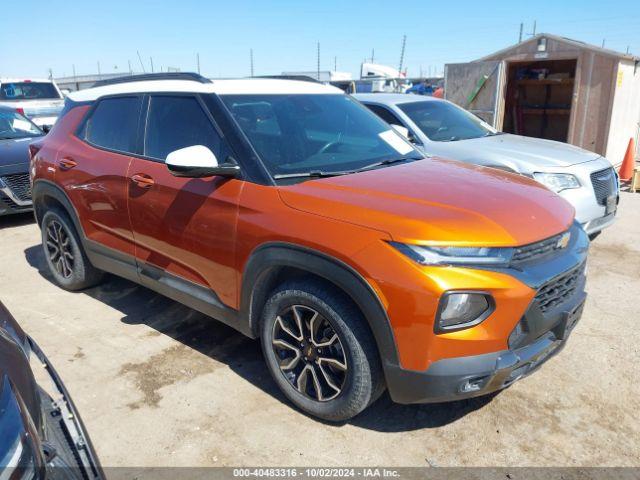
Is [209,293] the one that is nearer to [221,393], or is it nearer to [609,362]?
[221,393]

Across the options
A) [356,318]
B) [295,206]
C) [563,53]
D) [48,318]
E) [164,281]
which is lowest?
[48,318]

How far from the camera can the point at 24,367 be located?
1.85m

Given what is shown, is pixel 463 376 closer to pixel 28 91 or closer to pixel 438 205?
pixel 438 205

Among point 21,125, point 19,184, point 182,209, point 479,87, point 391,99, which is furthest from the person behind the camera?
point 479,87

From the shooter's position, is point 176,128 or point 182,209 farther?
point 176,128

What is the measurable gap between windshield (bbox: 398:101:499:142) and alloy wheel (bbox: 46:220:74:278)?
4.23m

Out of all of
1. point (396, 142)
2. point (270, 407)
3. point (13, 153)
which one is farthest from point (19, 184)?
point (270, 407)

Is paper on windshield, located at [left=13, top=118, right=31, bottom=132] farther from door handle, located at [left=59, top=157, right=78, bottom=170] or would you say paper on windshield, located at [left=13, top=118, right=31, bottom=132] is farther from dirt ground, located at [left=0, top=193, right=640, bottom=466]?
dirt ground, located at [left=0, top=193, right=640, bottom=466]

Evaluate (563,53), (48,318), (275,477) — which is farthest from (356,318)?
(563,53)

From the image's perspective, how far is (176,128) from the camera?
3.59 m

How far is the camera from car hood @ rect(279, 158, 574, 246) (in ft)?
8.20

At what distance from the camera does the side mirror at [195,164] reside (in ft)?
9.77

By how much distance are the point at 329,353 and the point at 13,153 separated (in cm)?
650

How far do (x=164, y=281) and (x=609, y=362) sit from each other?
3075mm
